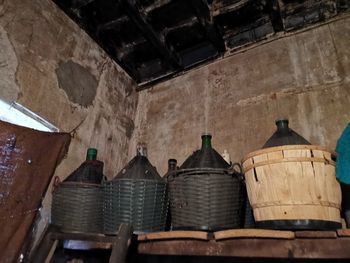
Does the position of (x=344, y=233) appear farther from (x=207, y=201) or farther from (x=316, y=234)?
(x=207, y=201)

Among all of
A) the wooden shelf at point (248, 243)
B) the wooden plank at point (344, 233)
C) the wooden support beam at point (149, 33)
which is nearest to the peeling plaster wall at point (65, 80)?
the wooden support beam at point (149, 33)

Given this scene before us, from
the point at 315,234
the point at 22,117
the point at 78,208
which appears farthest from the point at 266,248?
the point at 22,117

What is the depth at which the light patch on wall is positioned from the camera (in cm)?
152

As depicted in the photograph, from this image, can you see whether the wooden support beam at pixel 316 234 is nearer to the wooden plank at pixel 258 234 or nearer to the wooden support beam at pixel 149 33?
the wooden plank at pixel 258 234

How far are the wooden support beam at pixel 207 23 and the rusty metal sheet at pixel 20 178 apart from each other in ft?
4.15

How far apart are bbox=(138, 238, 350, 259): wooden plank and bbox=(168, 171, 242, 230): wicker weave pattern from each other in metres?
0.10

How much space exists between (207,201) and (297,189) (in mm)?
359

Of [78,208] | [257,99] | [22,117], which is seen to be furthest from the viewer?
[257,99]

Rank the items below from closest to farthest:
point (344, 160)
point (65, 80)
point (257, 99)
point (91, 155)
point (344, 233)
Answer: point (344, 233) < point (344, 160) < point (91, 155) < point (65, 80) < point (257, 99)

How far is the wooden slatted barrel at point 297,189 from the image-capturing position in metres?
1.02

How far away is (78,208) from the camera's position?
148cm

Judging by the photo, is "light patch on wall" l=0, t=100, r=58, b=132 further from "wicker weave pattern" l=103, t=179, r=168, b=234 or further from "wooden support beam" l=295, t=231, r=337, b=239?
"wooden support beam" l=295, t=231, r=337, b=239

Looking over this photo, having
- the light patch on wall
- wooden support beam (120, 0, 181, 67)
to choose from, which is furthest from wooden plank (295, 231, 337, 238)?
wooden support beam (120, 0, 181, 67)

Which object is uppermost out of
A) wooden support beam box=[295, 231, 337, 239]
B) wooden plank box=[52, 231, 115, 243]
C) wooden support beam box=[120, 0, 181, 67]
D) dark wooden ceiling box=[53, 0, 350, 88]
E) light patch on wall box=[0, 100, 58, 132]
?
dark wooden ceiling box=[53, 0, 350, 88]
